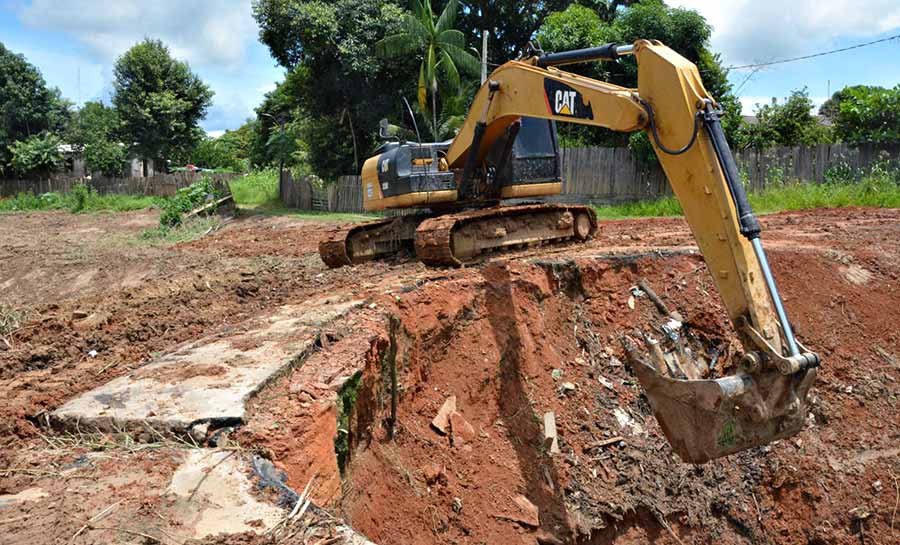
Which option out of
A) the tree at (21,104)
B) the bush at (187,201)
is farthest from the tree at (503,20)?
the tree at (21,104)

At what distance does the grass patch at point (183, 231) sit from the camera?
1858cm

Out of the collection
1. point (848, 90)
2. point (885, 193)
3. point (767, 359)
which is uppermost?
point (848, 90)

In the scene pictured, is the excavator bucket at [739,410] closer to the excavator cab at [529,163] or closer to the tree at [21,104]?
the excavator cab at [529,163]

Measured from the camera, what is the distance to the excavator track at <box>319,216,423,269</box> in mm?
9922

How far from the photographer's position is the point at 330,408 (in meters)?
4.62

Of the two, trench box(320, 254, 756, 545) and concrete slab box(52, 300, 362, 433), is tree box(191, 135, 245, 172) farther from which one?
concrete slab box(52, 300, 362, 433)

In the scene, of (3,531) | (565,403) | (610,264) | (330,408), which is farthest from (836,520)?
(3,531)

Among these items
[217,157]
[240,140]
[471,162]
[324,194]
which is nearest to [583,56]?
[471,162]

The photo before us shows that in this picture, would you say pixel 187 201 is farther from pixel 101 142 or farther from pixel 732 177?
pixel 732 177

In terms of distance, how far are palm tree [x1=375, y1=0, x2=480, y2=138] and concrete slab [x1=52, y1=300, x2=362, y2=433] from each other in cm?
1673

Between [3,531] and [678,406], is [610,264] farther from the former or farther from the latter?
[3,531]

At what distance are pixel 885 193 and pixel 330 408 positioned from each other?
13967 millimetres

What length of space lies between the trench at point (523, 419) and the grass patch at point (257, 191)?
2051cm

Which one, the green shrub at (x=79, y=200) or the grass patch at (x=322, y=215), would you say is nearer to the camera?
the grass patch at (x=322, y=215)
